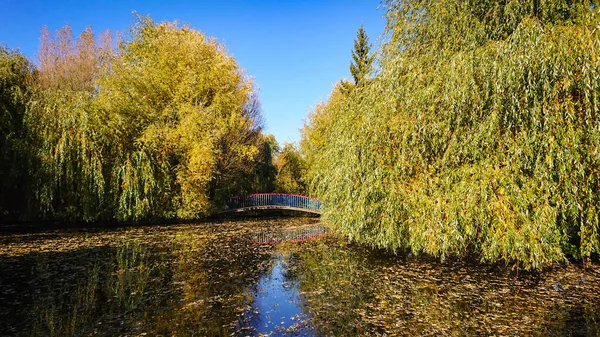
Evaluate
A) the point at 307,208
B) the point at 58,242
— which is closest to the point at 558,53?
the point at 58,242

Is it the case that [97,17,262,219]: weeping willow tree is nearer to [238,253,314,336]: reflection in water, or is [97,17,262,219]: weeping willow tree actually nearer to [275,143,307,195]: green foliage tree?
[275,143,307,195]: green foliage tree

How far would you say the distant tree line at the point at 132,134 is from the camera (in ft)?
48.2

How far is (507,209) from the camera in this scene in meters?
6.80

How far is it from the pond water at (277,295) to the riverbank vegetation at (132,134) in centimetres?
454

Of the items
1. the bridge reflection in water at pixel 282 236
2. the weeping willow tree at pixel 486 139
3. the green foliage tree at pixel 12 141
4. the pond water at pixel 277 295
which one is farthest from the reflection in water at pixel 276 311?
the green foliage tree at pixel 12 141

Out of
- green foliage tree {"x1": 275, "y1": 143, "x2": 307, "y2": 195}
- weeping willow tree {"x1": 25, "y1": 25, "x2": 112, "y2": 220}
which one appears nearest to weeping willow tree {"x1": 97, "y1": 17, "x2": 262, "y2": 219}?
weeping willow tree {"x1": 25, "y1": 25, "x2": 112, "y2": 220}

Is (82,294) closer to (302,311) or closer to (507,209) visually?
(302,311)

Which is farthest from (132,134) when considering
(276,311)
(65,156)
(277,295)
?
(276,311)

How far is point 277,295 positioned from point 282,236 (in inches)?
320

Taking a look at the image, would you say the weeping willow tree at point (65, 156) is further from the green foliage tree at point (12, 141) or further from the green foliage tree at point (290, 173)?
the green foliage tree at point (290, 173)

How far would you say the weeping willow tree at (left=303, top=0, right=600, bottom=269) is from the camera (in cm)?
670

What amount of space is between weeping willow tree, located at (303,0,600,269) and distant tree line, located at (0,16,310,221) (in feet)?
36.7

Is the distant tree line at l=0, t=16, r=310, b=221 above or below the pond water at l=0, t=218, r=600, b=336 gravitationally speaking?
above

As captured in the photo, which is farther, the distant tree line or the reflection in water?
the distant tree line
